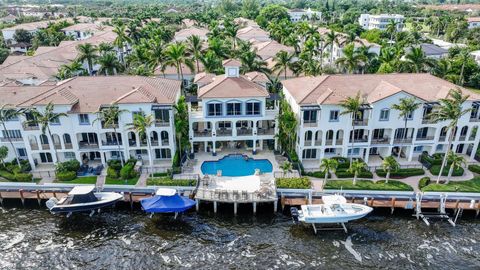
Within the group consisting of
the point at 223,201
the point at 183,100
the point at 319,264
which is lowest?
the point at 319,264

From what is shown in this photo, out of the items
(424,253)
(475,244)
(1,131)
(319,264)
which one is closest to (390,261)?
(424,253)

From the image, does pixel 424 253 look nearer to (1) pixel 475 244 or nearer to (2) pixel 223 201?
(1) pixel 475 244

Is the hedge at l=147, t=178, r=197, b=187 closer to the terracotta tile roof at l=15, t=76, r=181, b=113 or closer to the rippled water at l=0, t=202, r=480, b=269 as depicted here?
the rippled water at l=0, t=202, r=480, b=269

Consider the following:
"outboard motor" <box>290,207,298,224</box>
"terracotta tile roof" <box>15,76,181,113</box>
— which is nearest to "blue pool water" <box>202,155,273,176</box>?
"outboard motor" <box>290,207,298,224</box>

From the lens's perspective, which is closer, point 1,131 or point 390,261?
point 390,261

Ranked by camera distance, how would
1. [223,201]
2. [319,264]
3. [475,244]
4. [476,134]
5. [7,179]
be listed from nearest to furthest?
[319,264] → [475,244] → [223,201] → [7,179] → [476,134]

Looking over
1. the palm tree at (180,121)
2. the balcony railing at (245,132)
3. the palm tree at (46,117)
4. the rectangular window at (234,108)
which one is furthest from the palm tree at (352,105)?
the palm tree at (46,117)
